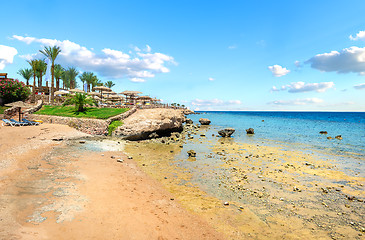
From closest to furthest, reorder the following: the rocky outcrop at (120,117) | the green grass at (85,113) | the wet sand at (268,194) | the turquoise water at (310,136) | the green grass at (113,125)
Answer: the wet sand at (268,194) < the turquoise water at (310,136) < the green grass at (113,125) < the rocky outcrop at (120,117) < the green grass at (85,113)

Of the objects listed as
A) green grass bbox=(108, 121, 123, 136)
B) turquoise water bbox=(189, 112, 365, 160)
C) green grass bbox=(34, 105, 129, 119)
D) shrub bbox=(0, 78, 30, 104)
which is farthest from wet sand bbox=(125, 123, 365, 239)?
shrub bbox=(0, 78, 30, 104)

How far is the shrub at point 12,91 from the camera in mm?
37000

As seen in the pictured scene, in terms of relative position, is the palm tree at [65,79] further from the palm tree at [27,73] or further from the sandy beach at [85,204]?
the sandy beach at [85,204]

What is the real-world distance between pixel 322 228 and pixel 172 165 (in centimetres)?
954

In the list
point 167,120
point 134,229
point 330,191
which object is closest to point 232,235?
point 134,229

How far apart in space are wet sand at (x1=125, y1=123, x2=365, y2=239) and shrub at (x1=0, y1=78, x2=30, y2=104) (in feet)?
134

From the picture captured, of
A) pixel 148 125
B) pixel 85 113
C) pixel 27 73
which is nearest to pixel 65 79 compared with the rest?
pixel 27 73

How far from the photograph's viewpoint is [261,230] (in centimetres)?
655

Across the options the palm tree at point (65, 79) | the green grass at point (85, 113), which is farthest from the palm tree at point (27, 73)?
the green grass at point (85, 113)

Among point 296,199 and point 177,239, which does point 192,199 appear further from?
point 296,199

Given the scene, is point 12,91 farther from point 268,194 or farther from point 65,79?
point 268,194

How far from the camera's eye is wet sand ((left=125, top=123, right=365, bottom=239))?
6734 mm

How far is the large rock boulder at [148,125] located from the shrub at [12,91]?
103 ft

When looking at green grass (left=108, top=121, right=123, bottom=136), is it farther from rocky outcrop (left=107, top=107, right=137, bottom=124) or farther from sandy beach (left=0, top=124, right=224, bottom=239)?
sandy beach (left=0, top=124, right=224, bottom=239)
